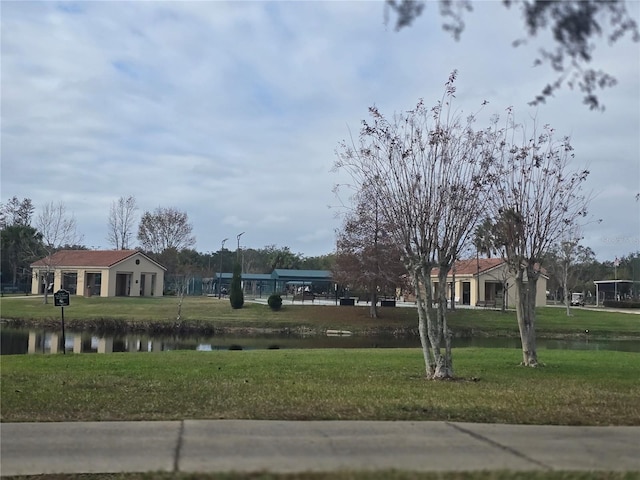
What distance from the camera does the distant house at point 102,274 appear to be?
6122 centimetres

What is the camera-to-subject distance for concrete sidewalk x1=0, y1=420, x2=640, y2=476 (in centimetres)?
651

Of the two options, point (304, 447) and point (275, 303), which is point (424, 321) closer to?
point (304, 447)

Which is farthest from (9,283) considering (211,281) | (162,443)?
(162,443)

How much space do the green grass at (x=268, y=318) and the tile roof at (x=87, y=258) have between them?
6.90 metres

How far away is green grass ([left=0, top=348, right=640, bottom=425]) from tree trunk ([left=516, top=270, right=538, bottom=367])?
25.2 inches

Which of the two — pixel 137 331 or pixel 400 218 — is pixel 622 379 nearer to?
pixel 400 218

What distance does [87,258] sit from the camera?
6316 cm

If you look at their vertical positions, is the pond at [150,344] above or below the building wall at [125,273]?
below

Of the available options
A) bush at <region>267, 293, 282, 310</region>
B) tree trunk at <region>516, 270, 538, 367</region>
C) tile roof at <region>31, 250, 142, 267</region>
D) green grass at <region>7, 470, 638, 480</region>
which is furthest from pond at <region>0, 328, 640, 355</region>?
green grass at <region>7, 470, 638, 480</region>

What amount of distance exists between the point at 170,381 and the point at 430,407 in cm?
528

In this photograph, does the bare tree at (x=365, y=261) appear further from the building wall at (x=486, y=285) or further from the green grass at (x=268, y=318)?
the building wall at (x=486, y=285)

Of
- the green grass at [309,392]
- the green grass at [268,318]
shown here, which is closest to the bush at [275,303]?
the green grass at [268,318]

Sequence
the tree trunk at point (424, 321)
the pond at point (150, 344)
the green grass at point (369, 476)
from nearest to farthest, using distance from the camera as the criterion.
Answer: the green grass at point (369, 476), the tree trunk at point (424, 321), the pond at point (150, 344)

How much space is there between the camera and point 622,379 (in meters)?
14.9
